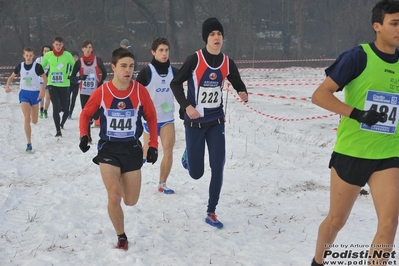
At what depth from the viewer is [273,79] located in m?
29.4

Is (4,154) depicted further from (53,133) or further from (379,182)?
(379,182)

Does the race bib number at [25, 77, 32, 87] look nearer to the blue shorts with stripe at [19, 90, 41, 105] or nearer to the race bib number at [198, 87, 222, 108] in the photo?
the blue shorts with stripe at [19, 90, 41, 105]

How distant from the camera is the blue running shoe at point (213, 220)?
5.63 metres

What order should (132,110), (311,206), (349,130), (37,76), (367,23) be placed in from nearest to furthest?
(349,130) → (132,110) → (311,206) → (37,76) → (367,23)

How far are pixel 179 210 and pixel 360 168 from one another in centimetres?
300

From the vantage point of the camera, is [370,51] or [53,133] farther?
[53,133]

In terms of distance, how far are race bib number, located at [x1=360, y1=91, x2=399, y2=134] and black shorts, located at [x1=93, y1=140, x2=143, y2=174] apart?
7.10ft

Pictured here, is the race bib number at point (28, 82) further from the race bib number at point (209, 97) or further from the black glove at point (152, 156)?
the black glove at point (152, 156)

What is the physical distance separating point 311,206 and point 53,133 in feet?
24.8

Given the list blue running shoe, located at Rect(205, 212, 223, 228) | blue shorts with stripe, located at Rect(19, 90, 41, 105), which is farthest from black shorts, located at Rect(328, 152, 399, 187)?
blue shorts with stripe, located at Rect(19, 90, 41, 105)

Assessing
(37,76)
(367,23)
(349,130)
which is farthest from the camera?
(367,23)

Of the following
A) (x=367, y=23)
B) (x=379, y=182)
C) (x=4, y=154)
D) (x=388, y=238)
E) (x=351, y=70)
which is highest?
(x=367, y=23)

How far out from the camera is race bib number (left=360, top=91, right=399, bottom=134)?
366cm

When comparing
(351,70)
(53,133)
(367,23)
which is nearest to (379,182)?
(351,70)
